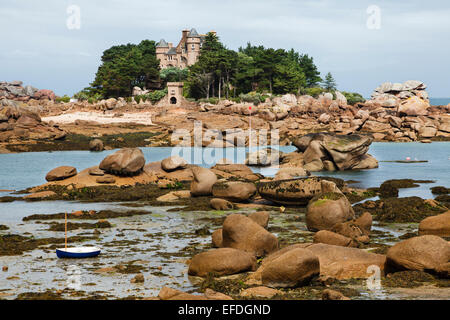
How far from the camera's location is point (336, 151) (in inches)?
2162

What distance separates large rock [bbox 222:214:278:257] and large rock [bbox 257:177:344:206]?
1056 cm

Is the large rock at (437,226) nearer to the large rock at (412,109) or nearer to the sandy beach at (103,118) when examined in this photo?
the sandy beach at (103,118)

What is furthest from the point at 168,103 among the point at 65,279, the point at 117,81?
the point at 65,279

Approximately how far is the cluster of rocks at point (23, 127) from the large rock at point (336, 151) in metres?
48.7

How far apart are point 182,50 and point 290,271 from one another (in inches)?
5884

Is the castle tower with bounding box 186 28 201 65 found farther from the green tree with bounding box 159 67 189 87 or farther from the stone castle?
the green tree with bounding box 159 67 189 87

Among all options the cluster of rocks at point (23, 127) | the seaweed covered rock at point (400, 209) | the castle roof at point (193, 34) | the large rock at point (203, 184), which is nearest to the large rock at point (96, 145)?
the cluster of rocks at point (23, 127)

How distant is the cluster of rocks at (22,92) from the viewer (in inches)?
6828

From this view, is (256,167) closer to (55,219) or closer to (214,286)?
(55,219)

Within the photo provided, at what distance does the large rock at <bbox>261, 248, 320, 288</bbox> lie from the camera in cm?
1586

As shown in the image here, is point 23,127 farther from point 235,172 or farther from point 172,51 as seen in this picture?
point 172,51

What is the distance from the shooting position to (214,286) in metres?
16.0

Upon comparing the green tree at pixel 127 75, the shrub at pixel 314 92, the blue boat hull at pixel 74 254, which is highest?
the green tree at pixel 127 75

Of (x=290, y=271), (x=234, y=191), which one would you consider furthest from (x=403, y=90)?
(x=290, y=271)
